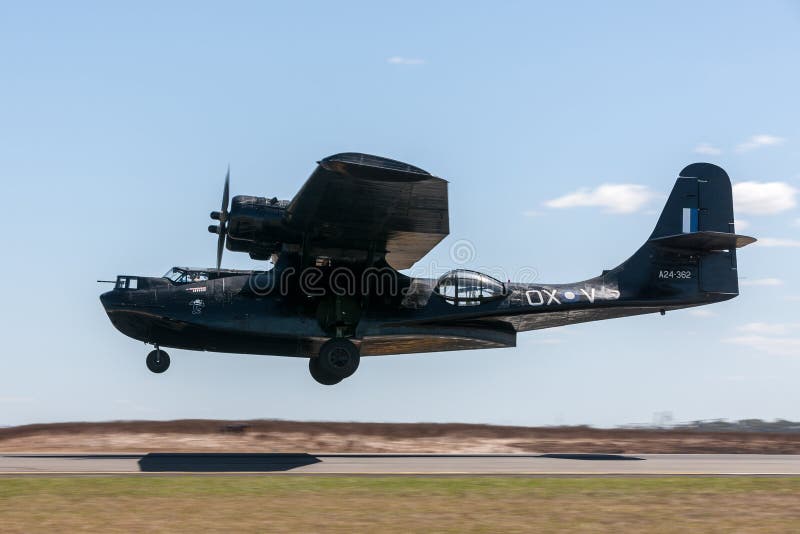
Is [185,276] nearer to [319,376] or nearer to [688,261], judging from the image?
[319,376]

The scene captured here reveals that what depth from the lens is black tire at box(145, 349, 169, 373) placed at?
68.2 feet

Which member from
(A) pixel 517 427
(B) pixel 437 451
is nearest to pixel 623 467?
(B) pixel 437 451

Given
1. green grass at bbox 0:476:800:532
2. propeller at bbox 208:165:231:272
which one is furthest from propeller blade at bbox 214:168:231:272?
green grass at bbox 0:476:800:532

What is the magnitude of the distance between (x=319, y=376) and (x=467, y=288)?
4418mm

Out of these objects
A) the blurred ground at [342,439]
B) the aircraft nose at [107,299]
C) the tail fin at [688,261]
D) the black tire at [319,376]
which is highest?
the tail fin at [688,261]

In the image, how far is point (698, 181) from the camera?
963 inches

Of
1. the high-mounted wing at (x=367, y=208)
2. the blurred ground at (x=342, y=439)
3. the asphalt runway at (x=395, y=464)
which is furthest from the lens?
the blurred ground at (x=342, y=439)

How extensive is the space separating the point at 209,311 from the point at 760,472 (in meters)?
12.2

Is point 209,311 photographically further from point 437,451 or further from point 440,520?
point 440,520

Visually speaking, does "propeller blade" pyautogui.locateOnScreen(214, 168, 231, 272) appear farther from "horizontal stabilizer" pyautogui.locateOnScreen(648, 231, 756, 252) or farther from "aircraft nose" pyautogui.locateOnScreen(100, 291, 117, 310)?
"horizontal stabilizer" pyautogui.locateOnScreen(648, 231, 756, 252)

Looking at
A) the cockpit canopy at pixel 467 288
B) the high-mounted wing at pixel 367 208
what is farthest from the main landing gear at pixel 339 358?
the cockpit canopy at pixel 467 288

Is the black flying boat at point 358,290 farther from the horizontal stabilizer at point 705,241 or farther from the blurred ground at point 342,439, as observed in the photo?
the blurred ground at point 342,439

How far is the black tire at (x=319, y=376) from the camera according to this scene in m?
22.4

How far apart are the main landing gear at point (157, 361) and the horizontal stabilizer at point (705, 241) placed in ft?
42.1
